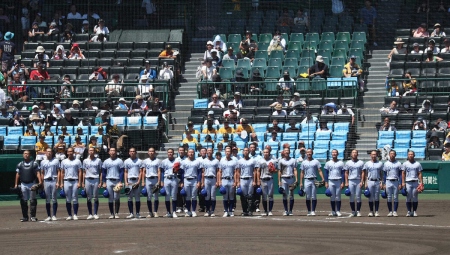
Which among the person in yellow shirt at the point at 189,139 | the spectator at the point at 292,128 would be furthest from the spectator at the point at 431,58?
the person in yellow shirt at the point at 189,139

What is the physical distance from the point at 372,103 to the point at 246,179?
9367mm

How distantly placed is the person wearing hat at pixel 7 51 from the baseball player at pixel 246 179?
13.5m

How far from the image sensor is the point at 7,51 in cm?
3691

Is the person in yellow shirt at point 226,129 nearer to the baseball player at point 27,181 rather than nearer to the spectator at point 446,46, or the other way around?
the baseball player at point 27,181

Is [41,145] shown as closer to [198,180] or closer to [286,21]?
[198,180]

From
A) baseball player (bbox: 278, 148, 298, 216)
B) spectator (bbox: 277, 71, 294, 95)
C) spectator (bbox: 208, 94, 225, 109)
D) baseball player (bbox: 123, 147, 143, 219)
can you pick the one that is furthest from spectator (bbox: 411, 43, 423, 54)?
baseball player (bbox: 123, 147, 143, 219)

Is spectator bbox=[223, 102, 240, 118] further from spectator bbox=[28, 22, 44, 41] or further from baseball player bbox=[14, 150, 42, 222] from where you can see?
spectator bbox=[28, 22, 44, 41]

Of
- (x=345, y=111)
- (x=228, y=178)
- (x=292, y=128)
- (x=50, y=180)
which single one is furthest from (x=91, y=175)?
(x=345, y=111)

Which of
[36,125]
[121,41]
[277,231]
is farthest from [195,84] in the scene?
[277,231]

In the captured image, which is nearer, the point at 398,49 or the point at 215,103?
the point at 215,103

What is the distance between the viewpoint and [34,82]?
3438 cm

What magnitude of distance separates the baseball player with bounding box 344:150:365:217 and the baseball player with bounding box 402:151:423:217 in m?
0.96

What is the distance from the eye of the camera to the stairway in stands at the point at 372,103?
101 feet

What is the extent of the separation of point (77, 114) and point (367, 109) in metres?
8.64
